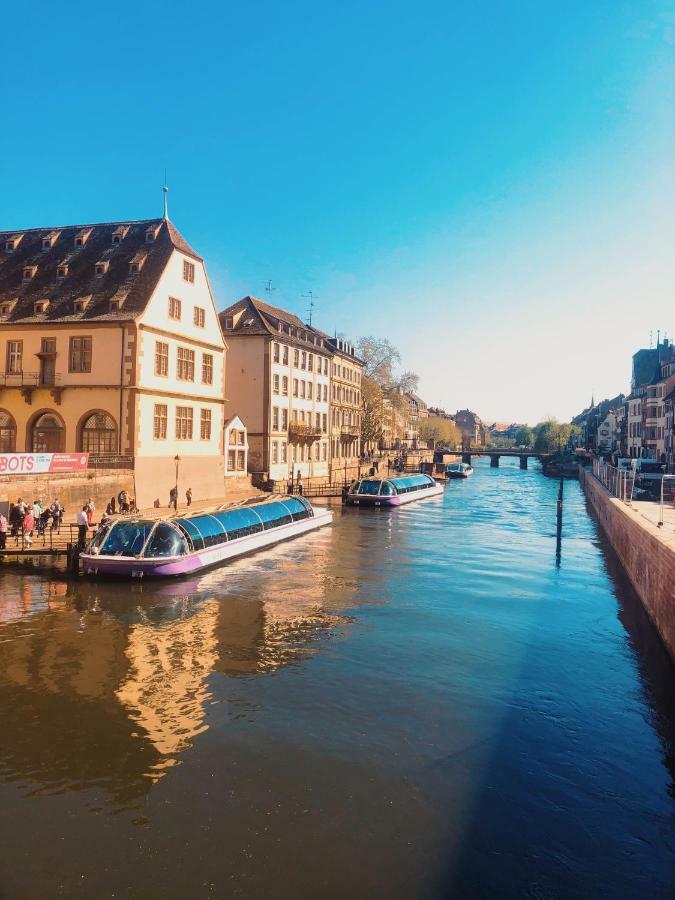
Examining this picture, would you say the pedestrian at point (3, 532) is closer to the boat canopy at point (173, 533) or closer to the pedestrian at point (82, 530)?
the pedestrian at point (82, 530)

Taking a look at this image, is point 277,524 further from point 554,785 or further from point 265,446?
point 554,785

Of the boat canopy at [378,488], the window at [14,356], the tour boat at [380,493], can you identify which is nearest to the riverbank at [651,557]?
the tour boat at [380,493]

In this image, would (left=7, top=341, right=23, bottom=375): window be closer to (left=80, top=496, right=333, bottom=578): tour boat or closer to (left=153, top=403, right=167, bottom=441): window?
(left=153, top=403, right=167, bottom=441): window

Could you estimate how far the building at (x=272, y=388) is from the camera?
194 ft

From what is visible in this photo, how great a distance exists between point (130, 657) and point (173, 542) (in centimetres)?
971

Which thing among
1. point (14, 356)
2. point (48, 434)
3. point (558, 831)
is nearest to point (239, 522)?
point (48, 434)

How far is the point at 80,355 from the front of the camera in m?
38.2

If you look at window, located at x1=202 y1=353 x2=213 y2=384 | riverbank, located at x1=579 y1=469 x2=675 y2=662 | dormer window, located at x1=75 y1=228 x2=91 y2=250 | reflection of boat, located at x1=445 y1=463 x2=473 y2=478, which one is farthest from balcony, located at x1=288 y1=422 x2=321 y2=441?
reflection of boat, located at x1=445 y1=463 x2=473 y2=478

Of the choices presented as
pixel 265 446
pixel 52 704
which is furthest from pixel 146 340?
pixel 52 704

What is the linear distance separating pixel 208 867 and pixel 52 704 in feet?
21.6

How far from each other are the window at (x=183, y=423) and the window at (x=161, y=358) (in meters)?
2.73

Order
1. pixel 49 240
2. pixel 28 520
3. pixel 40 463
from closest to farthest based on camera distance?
pixel 28 520 < pixel 40 463 < pixel 49 240

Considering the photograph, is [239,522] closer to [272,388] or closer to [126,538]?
[126,538]

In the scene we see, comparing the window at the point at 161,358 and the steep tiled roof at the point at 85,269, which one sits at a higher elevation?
the steep tiled roof at the point at 85,269
